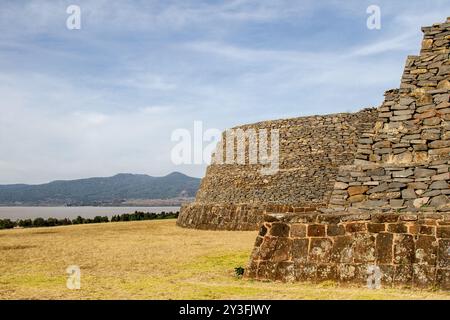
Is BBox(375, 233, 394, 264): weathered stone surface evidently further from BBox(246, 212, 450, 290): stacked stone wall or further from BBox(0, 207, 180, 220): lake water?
BBox(0, 207, 180, 220): lake water

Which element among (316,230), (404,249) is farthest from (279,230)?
(404,249)

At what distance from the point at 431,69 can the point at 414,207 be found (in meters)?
4.20

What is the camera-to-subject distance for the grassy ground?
7.84 metres

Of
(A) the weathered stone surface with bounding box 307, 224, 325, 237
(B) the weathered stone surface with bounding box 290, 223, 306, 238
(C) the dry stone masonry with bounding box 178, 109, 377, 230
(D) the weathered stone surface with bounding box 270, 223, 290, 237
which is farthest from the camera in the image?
(C) the dry stone masonry with bounding box 178, 109, 377, 230

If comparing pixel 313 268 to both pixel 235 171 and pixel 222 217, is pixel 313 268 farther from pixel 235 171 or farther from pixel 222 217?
pixel 235 171

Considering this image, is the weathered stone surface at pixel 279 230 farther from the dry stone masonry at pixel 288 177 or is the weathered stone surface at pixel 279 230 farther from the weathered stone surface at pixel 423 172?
the dry stone masonry at pixel 288 177

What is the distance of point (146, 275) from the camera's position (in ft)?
34.4

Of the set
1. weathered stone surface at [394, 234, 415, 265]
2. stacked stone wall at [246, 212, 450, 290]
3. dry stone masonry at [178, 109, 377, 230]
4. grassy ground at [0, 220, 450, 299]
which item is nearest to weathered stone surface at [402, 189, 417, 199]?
stacked stone wall at [246, 212, 450, 290]

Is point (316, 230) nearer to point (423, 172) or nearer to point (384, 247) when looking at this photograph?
point (384, 247)

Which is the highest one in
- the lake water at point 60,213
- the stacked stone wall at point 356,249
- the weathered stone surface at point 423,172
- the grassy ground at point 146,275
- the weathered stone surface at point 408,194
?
the weathered stone surface at point 423,172

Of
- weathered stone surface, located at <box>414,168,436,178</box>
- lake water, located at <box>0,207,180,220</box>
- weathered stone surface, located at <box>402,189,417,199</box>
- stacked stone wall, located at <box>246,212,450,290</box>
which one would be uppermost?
weathered stone surface, located at <box>414,168,436,178</box>

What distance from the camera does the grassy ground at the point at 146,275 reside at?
7836mm

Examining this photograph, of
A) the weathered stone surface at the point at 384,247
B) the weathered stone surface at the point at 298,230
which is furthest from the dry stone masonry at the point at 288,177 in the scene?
the weathered stone surface at the point at 384,247
